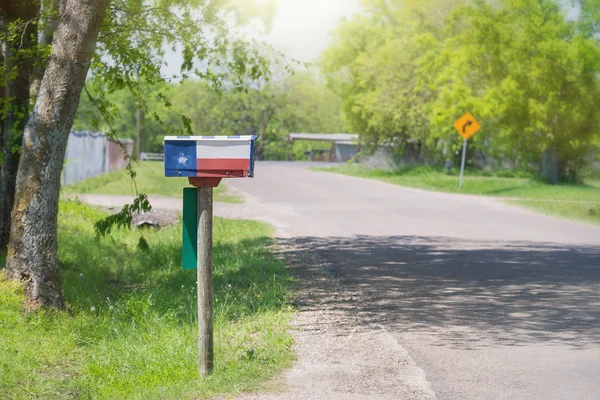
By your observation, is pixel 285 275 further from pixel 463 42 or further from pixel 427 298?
pixel 463 42

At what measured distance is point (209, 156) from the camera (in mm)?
6066

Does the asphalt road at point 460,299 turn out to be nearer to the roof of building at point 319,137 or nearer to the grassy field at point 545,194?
the grassy field at point 545,194

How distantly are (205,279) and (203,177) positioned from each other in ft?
2.20

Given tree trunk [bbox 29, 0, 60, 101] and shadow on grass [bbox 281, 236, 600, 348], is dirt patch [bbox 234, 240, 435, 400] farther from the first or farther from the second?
tree trunk [bbox 29, 0, 60, 101]

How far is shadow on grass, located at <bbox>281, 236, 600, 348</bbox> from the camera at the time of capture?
8328 mm

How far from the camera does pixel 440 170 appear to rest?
182 ft

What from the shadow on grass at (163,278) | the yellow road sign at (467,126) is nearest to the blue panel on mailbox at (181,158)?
the shadow on grass at (163,278)

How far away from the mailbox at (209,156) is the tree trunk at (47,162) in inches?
109

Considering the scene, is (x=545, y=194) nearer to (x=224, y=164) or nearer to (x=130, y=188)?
(x=130, y=188)

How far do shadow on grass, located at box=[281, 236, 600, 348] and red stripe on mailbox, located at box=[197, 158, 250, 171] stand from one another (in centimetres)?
261

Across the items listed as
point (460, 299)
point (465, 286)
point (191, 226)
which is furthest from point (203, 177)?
point (465, 286)

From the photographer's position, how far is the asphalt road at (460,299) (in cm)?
648

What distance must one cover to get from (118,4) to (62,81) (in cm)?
336

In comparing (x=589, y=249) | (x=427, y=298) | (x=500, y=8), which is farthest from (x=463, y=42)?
(x=427, y=298)
